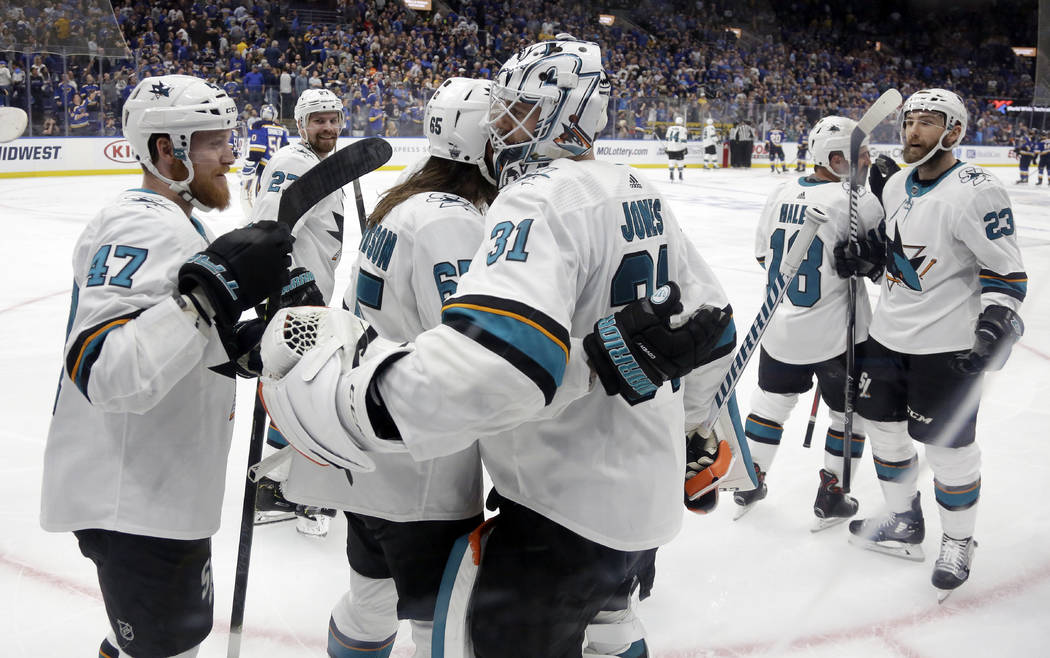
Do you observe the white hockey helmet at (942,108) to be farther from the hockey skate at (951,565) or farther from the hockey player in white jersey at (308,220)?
the hockey player in white jersey at (308,220)

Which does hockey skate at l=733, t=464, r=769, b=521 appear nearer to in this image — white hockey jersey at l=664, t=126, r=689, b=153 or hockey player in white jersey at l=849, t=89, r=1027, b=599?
hockey player in white jersey at l=849, t=89, r=1027, b=599

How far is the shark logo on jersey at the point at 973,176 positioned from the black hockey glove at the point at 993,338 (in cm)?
44

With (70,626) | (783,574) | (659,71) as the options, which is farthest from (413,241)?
(659,71)

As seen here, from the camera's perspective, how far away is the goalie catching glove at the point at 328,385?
1055 millimetres

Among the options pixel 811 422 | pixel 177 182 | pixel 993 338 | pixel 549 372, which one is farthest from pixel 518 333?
pixel 811 422

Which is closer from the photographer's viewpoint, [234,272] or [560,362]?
[560,362]

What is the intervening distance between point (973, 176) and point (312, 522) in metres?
2.66

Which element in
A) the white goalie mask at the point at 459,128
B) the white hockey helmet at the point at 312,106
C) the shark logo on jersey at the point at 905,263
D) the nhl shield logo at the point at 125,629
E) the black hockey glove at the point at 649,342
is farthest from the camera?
the white hockey helmet at the point at 312,106

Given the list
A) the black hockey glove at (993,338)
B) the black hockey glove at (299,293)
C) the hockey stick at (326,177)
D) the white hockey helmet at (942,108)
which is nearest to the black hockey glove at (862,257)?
the white hockey helmet at (942,108)

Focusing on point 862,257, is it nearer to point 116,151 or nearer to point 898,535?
point 898,535

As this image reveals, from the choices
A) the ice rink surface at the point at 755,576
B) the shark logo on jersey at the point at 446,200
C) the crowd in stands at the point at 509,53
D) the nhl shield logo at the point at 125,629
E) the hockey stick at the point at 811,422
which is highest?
the crowd in stands at the point at 509,53

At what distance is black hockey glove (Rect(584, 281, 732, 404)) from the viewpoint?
3.77 ft

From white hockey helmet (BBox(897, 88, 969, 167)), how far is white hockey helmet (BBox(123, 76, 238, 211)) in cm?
244

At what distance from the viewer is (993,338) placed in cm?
274
